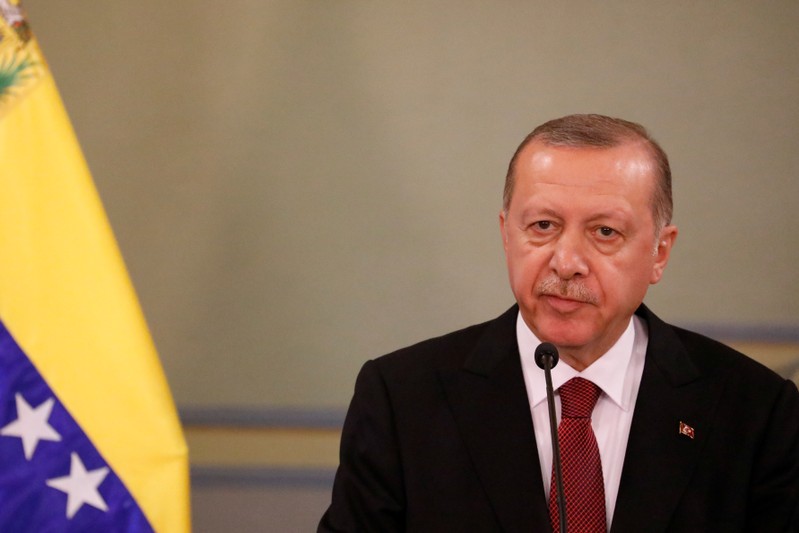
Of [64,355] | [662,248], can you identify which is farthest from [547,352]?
[64,355]

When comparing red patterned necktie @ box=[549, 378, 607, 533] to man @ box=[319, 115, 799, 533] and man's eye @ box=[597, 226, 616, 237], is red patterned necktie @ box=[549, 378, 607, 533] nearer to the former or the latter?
man @ box=[319, 115, 799, 533]

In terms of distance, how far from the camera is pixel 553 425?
148 cm

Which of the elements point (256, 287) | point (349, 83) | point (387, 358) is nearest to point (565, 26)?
point (349, 83)

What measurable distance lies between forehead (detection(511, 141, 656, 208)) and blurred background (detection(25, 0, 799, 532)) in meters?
1.07

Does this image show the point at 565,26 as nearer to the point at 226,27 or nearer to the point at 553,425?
the point at 226,27

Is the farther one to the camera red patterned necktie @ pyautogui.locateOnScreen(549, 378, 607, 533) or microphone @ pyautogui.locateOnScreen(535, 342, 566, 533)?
red patterned necktie @ pyautogui.locateOnScreen(549, 378, 607, 533)

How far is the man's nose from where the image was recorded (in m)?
1.72

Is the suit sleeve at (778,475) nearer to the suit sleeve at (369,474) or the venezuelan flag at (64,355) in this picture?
the suit sleeve at (369,474)

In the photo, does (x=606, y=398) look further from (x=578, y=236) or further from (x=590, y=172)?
(x=590, y=172)

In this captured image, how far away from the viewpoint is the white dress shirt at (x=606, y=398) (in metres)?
1.76

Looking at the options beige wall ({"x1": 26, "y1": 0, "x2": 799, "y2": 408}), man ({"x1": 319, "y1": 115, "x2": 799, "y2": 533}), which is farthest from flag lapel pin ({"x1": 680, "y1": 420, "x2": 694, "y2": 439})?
beige wall ({"x1": 26, "y1": 0, "x2": 799, "y2": 408})

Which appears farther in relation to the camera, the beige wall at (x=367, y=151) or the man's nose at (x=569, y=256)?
the beige wall at (x=367, y=151)

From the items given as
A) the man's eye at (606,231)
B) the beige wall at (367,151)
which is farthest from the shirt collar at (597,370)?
the beige wall at (367,151)

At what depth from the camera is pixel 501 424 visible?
1.79 meters
